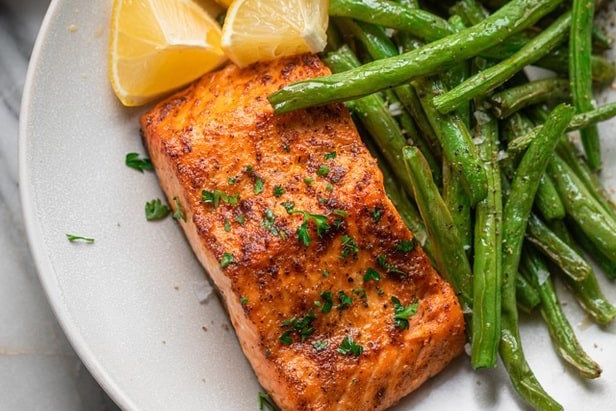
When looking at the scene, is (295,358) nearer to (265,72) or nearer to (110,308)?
(110,308)

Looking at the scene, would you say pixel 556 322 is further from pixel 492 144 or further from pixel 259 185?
pixel 259 185

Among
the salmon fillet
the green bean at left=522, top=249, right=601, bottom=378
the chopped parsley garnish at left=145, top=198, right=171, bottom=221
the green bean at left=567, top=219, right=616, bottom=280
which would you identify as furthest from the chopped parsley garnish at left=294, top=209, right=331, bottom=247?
the green bean at left=567, top=219, right=616, bottom=280

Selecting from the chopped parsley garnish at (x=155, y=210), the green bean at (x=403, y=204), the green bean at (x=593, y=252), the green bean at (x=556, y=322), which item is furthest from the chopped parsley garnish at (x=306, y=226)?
the green bean at (x=593, y=252)

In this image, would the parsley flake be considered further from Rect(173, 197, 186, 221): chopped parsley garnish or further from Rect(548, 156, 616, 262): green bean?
Rect(548, 156, 616, 262): green bean

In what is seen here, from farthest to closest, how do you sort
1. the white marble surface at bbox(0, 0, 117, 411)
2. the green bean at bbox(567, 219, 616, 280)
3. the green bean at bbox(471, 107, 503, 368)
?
the white marble surface at bbox(0, 0, 117, 411), the green bean at bbox(567, 219, 616, 280), the green bean at bbox(471, 107, 503, 368)

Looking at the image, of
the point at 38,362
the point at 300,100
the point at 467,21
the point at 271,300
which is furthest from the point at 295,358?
the point at 467,21
